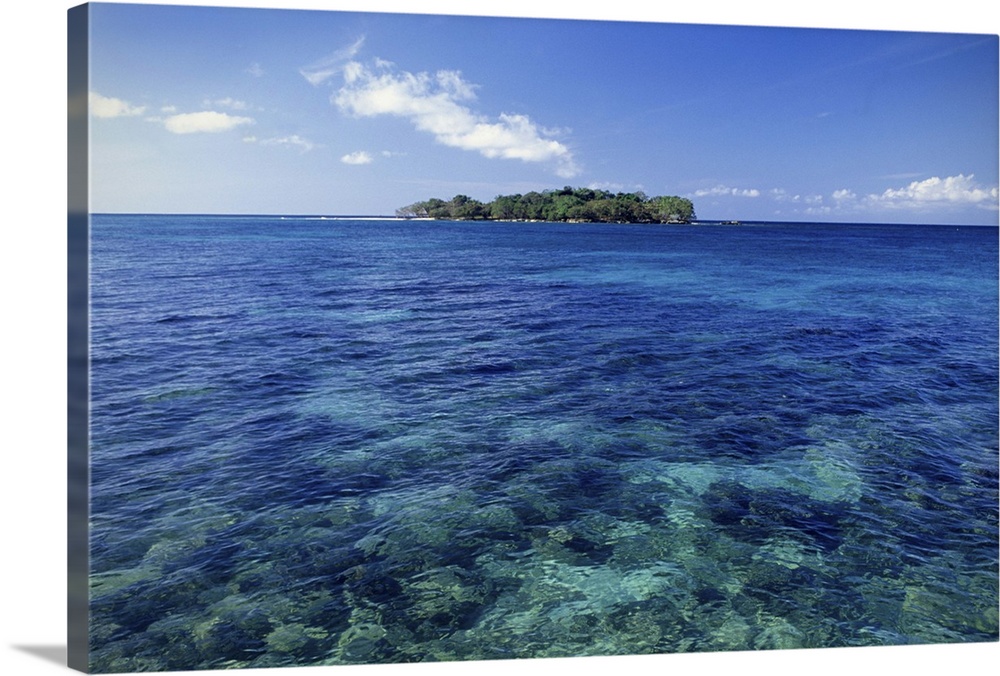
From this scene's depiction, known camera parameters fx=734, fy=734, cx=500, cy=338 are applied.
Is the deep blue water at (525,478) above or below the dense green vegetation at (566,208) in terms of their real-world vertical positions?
below

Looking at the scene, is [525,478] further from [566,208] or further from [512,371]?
[566,208]

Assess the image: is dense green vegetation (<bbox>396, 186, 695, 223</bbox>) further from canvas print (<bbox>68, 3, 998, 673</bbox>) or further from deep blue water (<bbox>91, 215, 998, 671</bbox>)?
deep blue water (<bbox>91, 215, 998, 671</bbox>)

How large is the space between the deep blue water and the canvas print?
42 millimetres

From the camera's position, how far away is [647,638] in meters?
5.72

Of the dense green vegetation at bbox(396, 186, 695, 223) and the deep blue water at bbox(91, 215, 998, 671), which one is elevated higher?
the dense green vegetation at bbox(396, 186, 695, 223)

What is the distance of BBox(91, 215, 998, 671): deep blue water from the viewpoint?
5.80m

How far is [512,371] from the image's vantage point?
1147 cm

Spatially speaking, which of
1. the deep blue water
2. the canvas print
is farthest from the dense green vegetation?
the deep blue water

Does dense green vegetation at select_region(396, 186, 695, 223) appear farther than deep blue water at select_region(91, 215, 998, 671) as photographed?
Yes

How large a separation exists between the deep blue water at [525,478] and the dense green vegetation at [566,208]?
8.39 meters

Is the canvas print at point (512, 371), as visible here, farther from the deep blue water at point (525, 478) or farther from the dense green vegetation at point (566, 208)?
the dense green vegetation at point (566, 208)

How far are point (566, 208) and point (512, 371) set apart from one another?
17535mm

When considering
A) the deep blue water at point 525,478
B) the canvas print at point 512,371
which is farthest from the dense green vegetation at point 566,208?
the deep blue water at point 525,478

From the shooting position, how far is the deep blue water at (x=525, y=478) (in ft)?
19.0
